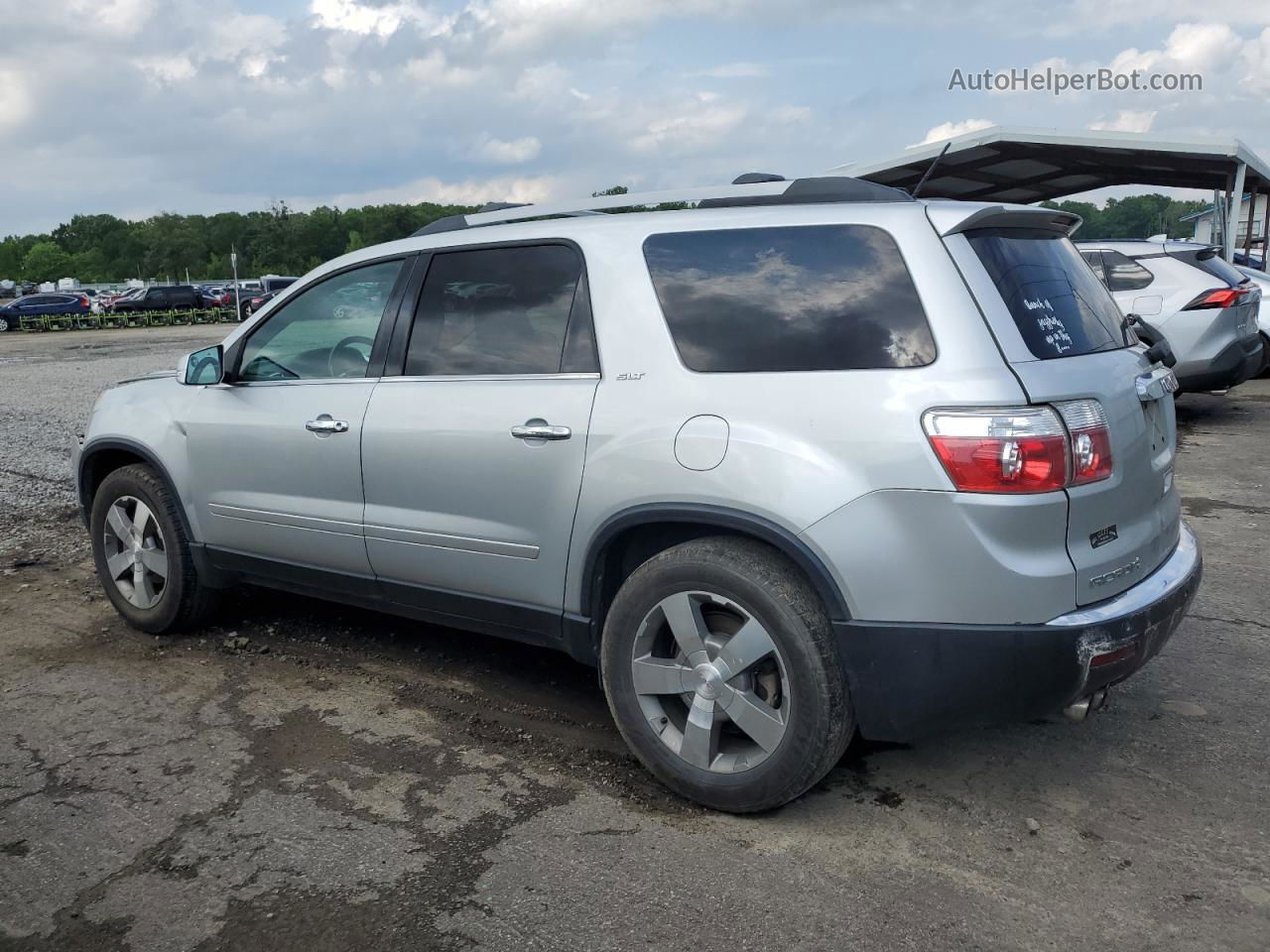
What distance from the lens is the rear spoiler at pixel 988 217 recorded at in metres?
3.10

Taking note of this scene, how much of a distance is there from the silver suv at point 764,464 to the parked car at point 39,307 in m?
45.0

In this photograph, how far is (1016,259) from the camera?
10.6 feet

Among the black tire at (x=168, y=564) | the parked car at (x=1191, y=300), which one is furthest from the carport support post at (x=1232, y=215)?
the black tire at (x=168, y=564)

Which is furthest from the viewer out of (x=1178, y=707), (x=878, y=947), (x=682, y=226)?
(x=1178, y=707)

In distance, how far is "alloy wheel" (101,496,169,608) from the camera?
4973 mm

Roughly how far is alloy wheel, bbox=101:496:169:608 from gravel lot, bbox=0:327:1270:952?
0.28 metres

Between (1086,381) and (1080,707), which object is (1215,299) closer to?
(1086,381)

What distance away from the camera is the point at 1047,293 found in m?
3.27

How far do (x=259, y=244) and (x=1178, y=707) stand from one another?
12720cm

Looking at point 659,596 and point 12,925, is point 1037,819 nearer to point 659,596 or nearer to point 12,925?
point 659,596

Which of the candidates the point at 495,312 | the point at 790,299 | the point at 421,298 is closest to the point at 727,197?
the point at 790,299

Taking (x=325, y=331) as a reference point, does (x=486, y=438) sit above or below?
below

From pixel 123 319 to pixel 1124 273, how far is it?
147ft

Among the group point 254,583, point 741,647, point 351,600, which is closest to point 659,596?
point 741,647
